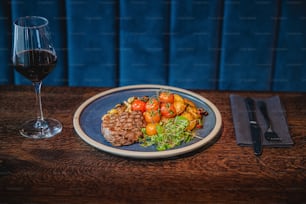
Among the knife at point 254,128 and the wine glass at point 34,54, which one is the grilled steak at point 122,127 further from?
the knife at point 254,128

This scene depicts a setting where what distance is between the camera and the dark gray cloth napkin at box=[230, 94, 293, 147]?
118cm

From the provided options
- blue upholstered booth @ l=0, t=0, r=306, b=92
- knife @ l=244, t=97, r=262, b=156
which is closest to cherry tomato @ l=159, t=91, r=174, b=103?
knife @ l=244, t=97, r=262, b=156

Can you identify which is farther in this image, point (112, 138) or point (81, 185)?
point (112, 138)

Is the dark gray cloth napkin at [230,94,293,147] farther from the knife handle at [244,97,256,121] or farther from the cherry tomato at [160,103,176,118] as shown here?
the cherry tomato at [160,103,176,118]

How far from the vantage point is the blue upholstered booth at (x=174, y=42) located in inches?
71.6

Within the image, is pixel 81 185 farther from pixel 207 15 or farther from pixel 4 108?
pixel 207 15

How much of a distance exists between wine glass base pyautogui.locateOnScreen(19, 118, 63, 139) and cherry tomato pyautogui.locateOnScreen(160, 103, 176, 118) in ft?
0.87

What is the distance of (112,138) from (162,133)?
119 mm

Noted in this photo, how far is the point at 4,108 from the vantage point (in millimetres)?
1342

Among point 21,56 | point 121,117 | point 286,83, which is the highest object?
point 21,56

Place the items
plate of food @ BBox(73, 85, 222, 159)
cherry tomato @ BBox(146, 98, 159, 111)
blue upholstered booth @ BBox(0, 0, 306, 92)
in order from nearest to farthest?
plate of food @ BBox(73, 85, 222, 159), cherry tomato @ BBox(146, 98, 159, 111), blue upholstered booth @ BBox(0, 0, 306, 92)

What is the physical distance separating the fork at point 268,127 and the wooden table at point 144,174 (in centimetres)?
4

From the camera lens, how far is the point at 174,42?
73.6 inches

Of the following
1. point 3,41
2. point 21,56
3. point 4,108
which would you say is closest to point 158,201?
point 21,56
